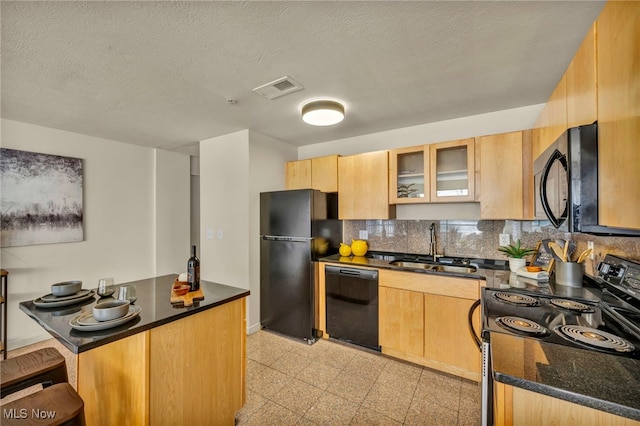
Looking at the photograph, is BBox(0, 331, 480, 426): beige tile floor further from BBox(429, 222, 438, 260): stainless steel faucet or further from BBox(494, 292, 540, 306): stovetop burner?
BBox(429, 222, 438, 260): stainless steel faucet

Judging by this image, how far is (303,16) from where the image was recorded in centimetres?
139

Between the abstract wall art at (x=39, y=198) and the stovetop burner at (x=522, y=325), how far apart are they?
428 centimetres

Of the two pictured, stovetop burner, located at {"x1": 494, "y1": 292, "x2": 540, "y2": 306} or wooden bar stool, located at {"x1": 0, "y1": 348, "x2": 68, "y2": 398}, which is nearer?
wooden bar stool, located at {"x1": 0, "y1": 348, "x2": 68, "y2": 398}

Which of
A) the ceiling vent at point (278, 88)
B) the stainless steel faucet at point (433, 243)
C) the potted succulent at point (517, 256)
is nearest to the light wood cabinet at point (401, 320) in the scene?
the stainless steel faucet at point (433, 243)

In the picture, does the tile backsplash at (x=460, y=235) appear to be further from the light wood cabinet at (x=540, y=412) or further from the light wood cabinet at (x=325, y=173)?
the light wood cabinet at (x=540, y=412)

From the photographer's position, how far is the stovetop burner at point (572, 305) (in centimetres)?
136

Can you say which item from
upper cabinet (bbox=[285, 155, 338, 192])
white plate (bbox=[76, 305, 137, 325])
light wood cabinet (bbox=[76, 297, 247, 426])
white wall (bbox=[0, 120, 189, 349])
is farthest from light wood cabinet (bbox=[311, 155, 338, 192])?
white wall (bbox=[0, 120, 189, 349])

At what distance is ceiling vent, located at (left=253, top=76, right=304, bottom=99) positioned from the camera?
79.7 inches

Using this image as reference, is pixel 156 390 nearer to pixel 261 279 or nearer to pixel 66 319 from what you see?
pixel 66 319

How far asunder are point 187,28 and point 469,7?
4.77 ft

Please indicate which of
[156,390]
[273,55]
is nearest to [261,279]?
[156,390]

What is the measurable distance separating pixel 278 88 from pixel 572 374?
226 centimetres

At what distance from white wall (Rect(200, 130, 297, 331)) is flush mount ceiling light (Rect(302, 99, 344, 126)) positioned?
1065mm

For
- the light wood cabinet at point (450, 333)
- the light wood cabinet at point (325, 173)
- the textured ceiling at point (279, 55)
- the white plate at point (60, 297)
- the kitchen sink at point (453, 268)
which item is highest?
the textured ceiling at point (279, 55)
